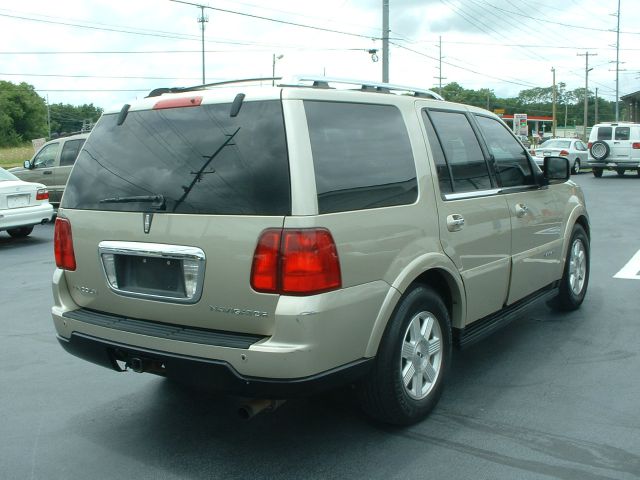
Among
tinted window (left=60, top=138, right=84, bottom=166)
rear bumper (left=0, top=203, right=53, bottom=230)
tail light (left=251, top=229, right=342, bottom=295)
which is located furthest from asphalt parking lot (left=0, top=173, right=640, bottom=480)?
tinted window (left=60, top=138, right=84, bottom=166)

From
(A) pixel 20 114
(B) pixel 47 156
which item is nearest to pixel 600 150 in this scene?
(B) pixel 47 156

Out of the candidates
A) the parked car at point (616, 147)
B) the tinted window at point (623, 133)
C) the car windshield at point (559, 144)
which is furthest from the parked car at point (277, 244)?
the car windshield at point (559, 144)

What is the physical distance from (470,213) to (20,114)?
110408 millimetres

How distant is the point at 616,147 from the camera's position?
2752cm

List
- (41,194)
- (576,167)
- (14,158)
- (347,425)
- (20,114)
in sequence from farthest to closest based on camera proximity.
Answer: (20,114), (14,158), (576,167), (41,194), (347,425)

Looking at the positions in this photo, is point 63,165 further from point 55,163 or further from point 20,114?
point 20,114

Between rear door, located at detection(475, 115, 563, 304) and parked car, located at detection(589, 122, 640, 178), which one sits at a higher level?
parked car, located at detection(589, 122, 640, 178)

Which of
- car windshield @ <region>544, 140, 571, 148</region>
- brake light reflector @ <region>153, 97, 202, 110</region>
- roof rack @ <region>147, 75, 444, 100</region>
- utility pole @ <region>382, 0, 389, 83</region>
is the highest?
utility pole @ <region>382, 0, 389, 83</region>

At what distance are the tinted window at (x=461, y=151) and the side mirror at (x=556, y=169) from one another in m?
1.03

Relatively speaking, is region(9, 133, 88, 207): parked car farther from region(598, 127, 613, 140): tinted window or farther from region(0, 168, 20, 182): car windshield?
region(598, 127, 613, 140): tinted window

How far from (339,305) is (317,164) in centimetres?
68

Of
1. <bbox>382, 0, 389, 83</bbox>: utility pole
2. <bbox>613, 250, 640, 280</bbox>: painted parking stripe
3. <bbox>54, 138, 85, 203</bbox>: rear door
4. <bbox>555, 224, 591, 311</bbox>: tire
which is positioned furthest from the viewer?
<bbox>382, 0, 389, 83</bbox>: utility pole

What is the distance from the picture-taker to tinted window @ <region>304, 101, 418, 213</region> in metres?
3.40

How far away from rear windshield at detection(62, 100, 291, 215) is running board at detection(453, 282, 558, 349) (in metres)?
1.77
